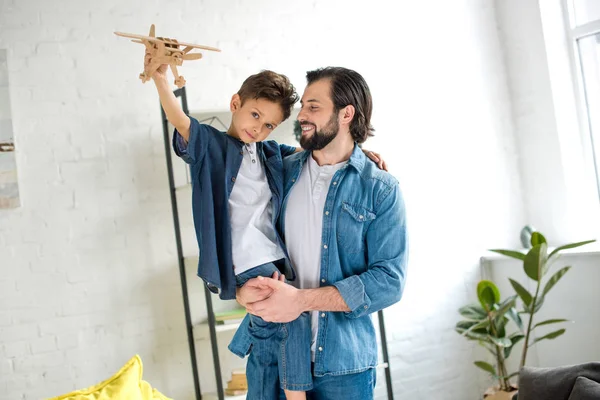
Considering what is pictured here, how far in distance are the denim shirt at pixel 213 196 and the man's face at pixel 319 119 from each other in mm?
218

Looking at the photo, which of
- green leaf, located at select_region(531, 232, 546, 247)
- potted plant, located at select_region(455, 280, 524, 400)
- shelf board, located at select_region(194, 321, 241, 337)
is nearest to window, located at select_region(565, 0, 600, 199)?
green leaf, located at select_region(531, 232, 546, 247)

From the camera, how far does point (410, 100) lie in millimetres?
4258

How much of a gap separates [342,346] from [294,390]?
0.19 m

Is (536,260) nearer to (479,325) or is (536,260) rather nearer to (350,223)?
(479,325)

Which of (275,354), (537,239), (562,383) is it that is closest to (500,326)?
(537,239)

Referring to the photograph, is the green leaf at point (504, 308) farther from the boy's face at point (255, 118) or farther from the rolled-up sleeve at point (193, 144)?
the rolled-up sleeve at point (193, 144)

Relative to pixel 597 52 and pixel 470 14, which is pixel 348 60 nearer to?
pixel 470 14

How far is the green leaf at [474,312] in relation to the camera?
3752 millimetres

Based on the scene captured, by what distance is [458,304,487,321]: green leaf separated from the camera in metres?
3.75

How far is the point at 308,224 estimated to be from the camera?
2076 mm

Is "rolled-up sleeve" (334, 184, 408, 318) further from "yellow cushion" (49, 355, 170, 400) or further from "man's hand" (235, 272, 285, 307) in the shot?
"yellow cushion" (49, 355, 170, 400)

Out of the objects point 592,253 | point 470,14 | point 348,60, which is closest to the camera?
point 592,253

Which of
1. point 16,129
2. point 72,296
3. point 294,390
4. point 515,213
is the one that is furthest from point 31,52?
point 515,213

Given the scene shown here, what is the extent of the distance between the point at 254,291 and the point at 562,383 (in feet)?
4.23
